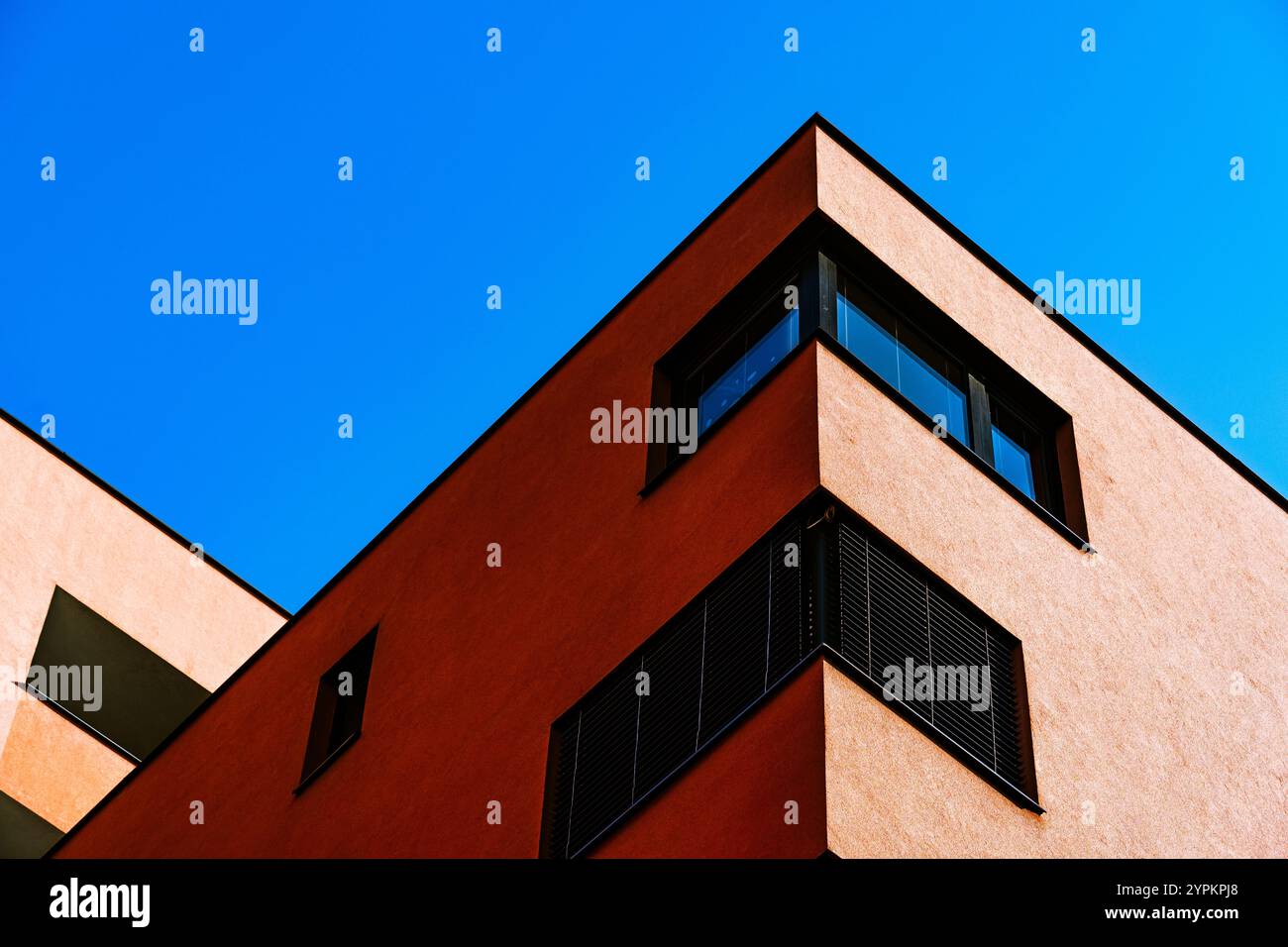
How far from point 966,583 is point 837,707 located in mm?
2228

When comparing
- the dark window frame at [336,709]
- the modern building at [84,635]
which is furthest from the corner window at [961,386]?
the modern building at [84,635]

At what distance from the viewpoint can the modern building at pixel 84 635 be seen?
21.9 meters

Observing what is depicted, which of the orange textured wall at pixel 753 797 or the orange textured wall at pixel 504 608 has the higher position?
the orange textured wall at pixel 504 608

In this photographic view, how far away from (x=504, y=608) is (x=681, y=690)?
10.2 ft

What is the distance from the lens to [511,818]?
486 inches

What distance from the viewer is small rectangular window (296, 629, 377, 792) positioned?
15867 mm

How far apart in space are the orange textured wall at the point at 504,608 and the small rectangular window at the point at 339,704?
16 cm

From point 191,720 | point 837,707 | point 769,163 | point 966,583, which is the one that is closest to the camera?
point 837,707

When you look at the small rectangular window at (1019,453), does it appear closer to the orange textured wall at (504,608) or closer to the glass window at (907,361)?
the glass window at (907,361)

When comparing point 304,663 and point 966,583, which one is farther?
point 304,663

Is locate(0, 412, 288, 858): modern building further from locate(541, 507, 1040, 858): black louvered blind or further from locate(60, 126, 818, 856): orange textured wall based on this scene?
locate(541, 507, 1040, 858): black louvered blind

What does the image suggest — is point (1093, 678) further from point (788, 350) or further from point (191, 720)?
point (191, 720)

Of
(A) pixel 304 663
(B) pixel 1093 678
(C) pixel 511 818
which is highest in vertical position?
(A) pixel 304 663

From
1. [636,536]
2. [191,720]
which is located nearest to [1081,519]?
[636,536]
